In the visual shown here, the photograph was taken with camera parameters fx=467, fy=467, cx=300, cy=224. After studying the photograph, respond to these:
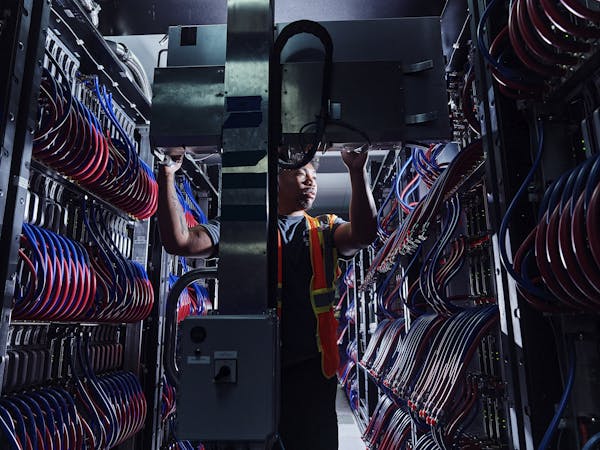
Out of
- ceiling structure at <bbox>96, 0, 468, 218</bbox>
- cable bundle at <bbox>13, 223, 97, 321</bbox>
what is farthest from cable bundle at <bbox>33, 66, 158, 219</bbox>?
ceiling structure at <bbox>96, 0, 468, 218</bbox>

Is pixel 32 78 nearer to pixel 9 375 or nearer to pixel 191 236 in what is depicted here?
pixel 191 236

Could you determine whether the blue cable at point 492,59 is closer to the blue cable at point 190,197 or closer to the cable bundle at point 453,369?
the cable bundle at point 453,369

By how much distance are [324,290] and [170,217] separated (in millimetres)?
657

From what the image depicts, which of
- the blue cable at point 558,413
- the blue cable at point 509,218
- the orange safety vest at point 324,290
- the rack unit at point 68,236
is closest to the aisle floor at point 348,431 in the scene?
the rack unit at point 68,236

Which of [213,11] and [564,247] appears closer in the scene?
[564,247]

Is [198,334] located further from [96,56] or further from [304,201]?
[96,56]

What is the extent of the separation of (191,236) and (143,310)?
118cm

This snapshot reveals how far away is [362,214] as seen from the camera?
1.83 m

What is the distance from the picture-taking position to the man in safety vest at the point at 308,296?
5.77ft

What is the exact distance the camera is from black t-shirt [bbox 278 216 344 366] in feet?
6.07

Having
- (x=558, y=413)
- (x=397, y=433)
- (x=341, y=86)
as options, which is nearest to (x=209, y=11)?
(x=341, y=86)

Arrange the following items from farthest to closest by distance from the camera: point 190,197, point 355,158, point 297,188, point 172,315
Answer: point 190,197 < point 297,188 < point 355,158 < point 172,315

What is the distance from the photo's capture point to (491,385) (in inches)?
76.2

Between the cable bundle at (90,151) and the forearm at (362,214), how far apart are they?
1232mm
